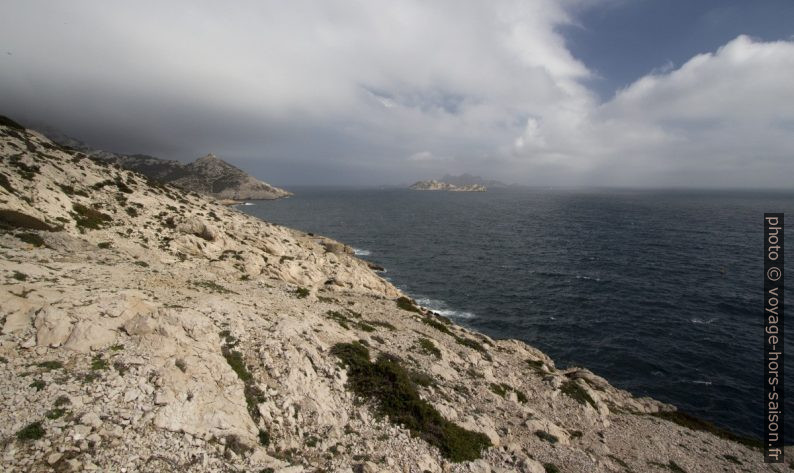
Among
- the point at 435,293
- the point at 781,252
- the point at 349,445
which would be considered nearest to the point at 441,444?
the point at 349,445

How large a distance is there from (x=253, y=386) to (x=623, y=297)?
63239mm

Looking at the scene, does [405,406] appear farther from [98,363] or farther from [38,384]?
[38,384]

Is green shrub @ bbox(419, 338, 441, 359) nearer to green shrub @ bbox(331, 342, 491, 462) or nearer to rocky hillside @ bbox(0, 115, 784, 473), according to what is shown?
rocky hillside @ bbox(0, 115, 784, 473)

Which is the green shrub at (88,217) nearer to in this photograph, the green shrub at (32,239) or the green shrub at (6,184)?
the green shrub at (6,184)

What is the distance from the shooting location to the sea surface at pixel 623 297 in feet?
129

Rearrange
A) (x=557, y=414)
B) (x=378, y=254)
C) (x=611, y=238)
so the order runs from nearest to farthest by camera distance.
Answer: (x=557, y=414), (x=378, y=254), (x=611, y=238)

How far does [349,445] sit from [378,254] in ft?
255

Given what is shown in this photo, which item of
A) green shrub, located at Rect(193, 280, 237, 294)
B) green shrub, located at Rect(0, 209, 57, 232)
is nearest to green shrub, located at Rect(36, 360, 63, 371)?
green shrub, located at Rect(193, 280, 237, 294)

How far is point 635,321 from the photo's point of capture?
51.9m

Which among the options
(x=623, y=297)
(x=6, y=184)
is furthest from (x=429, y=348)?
(x=623, y=297)

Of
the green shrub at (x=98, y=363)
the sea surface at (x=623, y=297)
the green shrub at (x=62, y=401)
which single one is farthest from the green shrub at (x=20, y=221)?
the sea surface at (x=623, y=297)

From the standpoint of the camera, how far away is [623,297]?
198 feet

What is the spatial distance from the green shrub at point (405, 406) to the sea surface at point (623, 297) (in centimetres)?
3027

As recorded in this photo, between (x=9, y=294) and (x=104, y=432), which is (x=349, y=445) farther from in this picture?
(x=9, y=294)
